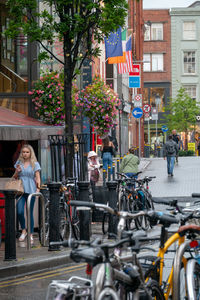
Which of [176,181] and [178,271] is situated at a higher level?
[178,271]

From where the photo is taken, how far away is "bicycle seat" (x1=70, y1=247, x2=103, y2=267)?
4191 millimetres

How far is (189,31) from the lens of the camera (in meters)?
76.9

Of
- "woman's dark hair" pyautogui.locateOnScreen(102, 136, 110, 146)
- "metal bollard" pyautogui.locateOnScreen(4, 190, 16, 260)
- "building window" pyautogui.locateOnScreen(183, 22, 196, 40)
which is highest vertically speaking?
"building window" pyautogui.locateOnScreen(183, 22, 196, 40)

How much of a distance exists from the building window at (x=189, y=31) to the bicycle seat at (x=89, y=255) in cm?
7392

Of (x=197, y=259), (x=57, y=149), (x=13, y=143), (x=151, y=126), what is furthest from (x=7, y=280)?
(x=151, y=126)

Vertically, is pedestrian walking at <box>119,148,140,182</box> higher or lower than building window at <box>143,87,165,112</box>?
lower

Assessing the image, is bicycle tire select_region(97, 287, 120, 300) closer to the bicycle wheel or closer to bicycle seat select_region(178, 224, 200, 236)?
the bicycle wheel

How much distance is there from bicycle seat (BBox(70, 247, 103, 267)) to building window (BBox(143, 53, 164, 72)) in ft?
235

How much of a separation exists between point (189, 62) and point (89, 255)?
7335 cm

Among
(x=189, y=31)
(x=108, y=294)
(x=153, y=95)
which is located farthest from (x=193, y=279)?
(x=189, y=31)

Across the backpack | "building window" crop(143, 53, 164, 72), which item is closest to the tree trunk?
the backpack

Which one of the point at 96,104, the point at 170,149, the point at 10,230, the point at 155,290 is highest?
the point at 96,104

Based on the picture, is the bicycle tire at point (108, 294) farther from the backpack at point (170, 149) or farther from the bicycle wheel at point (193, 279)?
the backpack at point (170, 149)

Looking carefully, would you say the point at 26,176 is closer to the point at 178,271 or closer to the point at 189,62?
the point at 178,271
